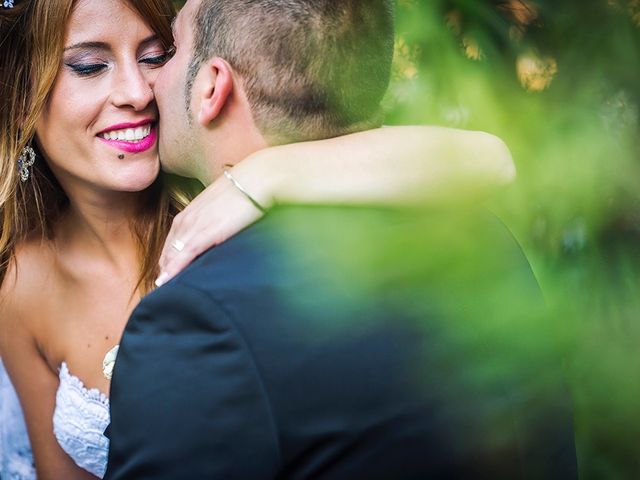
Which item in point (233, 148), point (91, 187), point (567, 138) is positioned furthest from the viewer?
point (91, 187)

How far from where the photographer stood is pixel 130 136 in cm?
242

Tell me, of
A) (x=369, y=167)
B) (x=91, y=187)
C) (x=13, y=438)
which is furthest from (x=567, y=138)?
(x=13, y=438)

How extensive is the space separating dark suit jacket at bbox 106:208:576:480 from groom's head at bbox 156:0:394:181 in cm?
29

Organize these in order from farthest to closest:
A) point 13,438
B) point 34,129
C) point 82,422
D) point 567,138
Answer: point 13,438 → point 82,422 → point 34,129 → point 567,138

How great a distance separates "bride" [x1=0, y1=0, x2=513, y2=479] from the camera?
159 cm

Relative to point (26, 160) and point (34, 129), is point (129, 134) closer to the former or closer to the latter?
point (34, 129)

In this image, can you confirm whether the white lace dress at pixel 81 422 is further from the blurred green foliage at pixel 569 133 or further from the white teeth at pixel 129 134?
the blurred green foliage at pixel 569 133

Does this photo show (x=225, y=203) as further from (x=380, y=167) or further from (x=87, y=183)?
(x=87, y=183)

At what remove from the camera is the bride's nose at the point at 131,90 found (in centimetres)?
235

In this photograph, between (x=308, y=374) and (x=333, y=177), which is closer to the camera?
(x=308, y=374)

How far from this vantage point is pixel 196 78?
172cm

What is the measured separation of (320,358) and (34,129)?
1646 millimetres

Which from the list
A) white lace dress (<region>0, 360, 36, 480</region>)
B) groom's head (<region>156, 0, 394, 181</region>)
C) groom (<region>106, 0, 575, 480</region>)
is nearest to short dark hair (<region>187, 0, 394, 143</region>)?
groom's head (<region>156, 0, 394, 181</region>)

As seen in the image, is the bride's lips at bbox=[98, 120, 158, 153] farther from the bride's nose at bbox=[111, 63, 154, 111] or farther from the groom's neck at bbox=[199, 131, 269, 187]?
the groom's neck at bbox=[199, 131, 269, 187]
